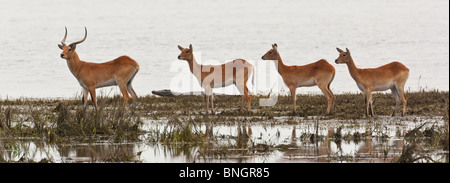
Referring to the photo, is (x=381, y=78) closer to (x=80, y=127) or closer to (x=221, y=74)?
(x=221, y=74)

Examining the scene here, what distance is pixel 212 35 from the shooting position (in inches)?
1547

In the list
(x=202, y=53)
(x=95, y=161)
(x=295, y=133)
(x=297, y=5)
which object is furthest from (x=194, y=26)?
(x=95, y=161)

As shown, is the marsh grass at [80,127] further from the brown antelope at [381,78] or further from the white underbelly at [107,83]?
the brown antelope at [381,78]

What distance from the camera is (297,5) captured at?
55938mm

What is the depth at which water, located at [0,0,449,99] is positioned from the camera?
83.7 feet

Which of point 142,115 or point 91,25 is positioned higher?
point 91,25

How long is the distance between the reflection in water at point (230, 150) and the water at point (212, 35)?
32.6ft

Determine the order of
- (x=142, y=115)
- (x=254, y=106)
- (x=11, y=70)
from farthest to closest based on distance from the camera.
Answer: (x=11, y=70), (x=254, y=106), (x=142, y=115)

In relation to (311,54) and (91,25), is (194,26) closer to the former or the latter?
(91,25)

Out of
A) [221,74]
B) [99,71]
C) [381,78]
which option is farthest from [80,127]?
[381,78]

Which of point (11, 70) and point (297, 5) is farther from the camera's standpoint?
point (297, 5)

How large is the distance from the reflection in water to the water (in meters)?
9.92

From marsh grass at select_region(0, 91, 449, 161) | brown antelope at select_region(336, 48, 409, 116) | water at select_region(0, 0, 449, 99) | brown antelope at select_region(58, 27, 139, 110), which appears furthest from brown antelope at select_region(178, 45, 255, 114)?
water at select_region(0, 0, 449, 99)

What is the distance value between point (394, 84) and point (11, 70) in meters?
16.1
